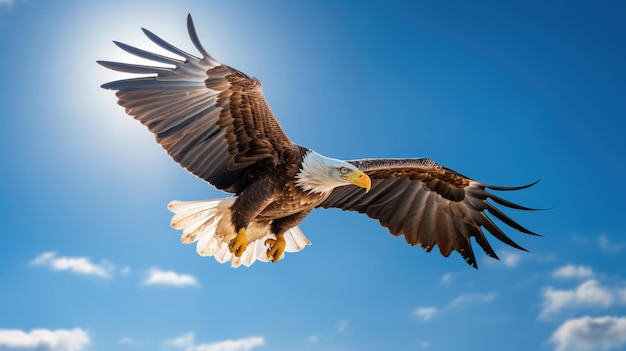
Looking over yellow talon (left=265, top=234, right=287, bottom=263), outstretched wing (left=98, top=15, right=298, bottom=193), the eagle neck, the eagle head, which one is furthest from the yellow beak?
yellow talon (left=265, top=234, right=287, bottom=263)

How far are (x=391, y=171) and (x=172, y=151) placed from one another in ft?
8.50

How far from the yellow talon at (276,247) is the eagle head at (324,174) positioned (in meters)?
0.84

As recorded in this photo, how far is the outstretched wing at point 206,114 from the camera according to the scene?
20.3 feet

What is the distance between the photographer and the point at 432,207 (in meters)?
8.36

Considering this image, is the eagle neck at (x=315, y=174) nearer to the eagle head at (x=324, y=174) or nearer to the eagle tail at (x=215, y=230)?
the eagle head at (x=324, y=174)

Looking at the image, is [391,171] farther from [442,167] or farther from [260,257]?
[260,257]

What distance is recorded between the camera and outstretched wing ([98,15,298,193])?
20.3 ft

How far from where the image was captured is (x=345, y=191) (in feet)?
26.3

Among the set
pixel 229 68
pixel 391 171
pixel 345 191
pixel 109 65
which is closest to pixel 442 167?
pixel 391 171

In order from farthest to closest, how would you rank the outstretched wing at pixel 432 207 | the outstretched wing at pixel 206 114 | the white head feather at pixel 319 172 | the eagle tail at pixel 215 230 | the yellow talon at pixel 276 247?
the outstretched wing at pixel 432 207, the yellow talon at pixel 276 247, the eagle tail at pixel 215 230, the white head feather at pixel 319 172, the outstretched wing at pixel 206 114

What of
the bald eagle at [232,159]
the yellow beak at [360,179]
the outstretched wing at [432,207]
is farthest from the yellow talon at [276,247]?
the yellow beak at [360,179]

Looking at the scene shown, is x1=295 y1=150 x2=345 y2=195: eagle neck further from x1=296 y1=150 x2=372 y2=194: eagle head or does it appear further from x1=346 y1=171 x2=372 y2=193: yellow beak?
x1=346 y1=171 x2=372 y2=193: yellow beak

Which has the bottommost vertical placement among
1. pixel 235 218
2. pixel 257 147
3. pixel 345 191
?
pixel 235 218

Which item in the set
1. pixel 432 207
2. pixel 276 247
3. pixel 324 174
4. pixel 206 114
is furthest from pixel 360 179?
pixel 432 207
